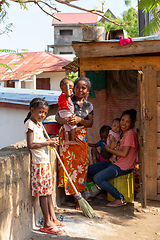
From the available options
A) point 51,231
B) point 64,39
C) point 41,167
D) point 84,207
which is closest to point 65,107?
point 41,167

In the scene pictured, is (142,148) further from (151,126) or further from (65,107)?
(65,107)

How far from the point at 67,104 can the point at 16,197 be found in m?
1.63

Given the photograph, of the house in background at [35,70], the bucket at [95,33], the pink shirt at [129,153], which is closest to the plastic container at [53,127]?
the pink shirt at [129,153]

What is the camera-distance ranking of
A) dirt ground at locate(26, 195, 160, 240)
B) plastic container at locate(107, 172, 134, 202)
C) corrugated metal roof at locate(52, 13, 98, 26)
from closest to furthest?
dirt ground at locate(26, 195, 160, 240) → plastic container at locate(107, 172, 134, 202) → corrugated metal roof at locate(52, 13, 98, 26)

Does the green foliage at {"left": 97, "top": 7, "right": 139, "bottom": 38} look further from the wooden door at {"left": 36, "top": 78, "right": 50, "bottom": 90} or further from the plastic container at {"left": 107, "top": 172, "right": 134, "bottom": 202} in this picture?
the plastic container at {"left": 107, "top": 172, "right": 134, "bottom": 202}

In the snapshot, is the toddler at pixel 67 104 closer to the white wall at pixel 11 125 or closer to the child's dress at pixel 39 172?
the child's dress at pixel 39 172

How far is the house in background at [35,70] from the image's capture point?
19.4m

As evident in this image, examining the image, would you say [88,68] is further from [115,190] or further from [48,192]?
[48,192]

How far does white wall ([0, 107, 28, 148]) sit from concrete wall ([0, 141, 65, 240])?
448cm

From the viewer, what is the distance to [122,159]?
4.95 metres

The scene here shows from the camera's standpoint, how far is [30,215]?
3.74 metres

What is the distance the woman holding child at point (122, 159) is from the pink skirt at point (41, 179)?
1406 mm

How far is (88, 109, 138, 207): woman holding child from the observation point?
4797mm

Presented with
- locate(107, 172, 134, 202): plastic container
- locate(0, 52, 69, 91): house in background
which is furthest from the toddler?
locate(0, 52, 69, 91): house in background
